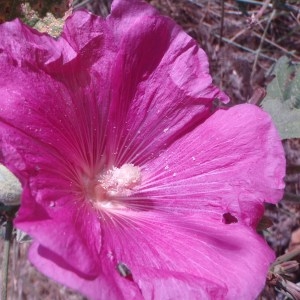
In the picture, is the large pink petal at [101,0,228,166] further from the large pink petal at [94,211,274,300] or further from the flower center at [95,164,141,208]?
the large pink petal at [94,211,274,300]

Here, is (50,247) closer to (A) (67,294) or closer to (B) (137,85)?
(B) (137,85)

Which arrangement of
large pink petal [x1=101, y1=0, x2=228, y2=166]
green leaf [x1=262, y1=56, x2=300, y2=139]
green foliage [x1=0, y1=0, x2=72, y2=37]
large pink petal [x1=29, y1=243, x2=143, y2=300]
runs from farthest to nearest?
green leaf [x1=262, y1=56, x2=300, y2=139]
green foliage [x1=0, y1=0, x2=72, y2=37]
large pink petal [x1=101, y1=0, x2=228, y2=166]
large pink petal [x1=29, y1=243, x2=143, y2=300]

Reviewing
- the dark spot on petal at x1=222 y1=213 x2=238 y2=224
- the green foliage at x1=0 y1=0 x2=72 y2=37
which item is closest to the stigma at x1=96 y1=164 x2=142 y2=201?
the dark spot on petal at x1=222 y1=213 x2=238 y2=224

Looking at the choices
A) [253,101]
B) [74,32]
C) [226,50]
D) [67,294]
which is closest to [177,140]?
[253,101]

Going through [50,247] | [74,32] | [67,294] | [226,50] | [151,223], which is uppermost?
[74,32]

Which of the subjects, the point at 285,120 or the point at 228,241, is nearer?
the point at 228,241

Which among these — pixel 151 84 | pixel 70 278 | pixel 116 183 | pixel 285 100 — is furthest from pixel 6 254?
pixel 285 100
